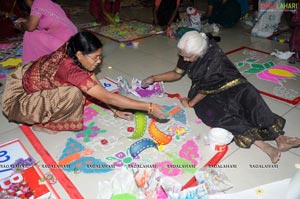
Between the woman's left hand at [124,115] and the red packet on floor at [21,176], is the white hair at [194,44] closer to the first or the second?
the woman's left hand at [124,115]

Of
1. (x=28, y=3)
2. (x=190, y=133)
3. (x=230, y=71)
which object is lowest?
(x=190, y=133)

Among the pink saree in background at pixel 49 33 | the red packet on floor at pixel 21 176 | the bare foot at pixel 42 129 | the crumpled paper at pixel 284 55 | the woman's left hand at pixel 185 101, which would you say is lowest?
the red packet on floor at pixel 21 176

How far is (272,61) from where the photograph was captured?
338 centimetres

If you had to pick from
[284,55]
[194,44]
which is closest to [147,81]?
[194,44]

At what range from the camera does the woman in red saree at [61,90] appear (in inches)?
63.2

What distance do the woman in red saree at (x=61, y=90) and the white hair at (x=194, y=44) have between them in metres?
0.51

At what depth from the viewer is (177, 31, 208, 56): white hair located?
6.11 ft

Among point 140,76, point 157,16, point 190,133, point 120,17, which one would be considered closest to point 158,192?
point 190,133

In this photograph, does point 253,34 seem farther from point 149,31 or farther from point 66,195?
point 66,195

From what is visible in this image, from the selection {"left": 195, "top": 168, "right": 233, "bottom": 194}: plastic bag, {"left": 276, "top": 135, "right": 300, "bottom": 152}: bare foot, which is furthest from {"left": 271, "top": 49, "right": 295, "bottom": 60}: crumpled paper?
{"left": 195, "top": 168, "right": 233, "bottom": 194}: plastic bag

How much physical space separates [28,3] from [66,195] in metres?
2.07

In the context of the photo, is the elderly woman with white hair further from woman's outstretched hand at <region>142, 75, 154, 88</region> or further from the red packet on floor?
the red packet on floor

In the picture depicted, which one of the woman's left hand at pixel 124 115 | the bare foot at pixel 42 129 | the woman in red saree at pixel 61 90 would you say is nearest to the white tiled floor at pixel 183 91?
the bare foot at pixel 42 129

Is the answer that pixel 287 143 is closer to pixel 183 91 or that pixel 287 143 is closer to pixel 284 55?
pixel 183 91
